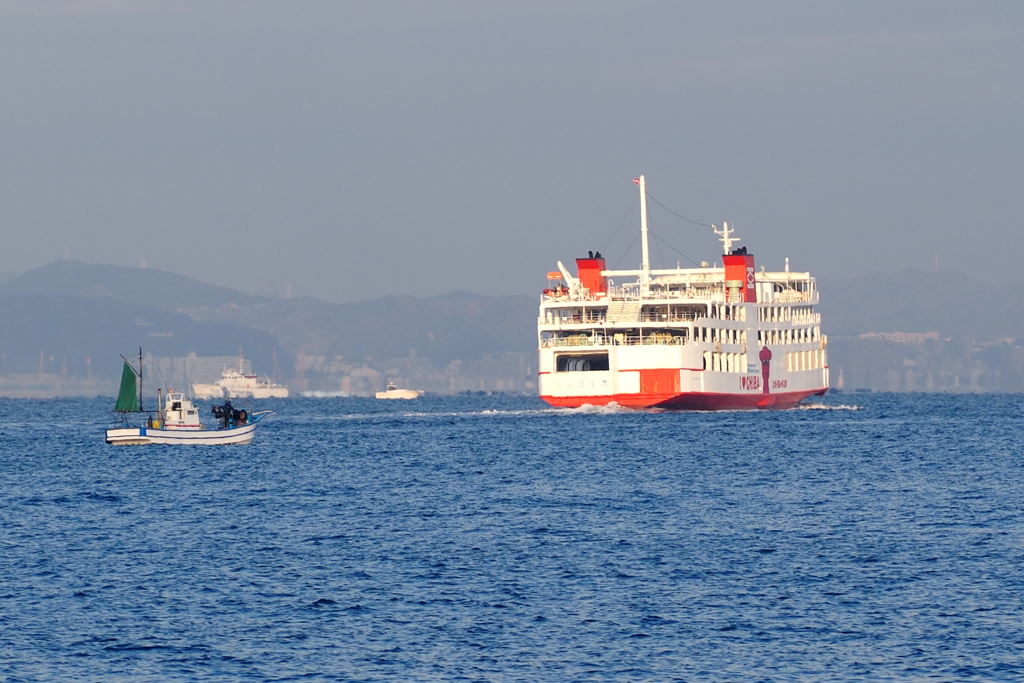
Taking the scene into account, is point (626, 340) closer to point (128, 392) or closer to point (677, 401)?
point (677, 401)

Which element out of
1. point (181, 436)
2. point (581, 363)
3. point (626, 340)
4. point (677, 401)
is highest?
point (626, 340)

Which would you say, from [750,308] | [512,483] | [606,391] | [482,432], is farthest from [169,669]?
[750,308]

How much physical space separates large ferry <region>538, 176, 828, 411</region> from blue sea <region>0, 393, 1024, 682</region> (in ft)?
103

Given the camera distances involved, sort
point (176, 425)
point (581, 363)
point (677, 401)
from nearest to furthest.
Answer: point (176, 425), point (677, 401), point (581, 363)

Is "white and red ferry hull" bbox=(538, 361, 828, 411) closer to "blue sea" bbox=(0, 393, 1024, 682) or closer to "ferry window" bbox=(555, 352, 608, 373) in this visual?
"ferry window" bbox=(555, 352, 608, 373)

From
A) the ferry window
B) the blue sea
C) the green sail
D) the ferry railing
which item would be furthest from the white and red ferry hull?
the green sail

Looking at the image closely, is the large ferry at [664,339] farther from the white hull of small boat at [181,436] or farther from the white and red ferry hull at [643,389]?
the white hull of small boat at [181,436]

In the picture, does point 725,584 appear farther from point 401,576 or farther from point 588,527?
point 588,527

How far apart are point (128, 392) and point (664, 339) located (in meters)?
39.3

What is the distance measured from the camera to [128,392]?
84062mm

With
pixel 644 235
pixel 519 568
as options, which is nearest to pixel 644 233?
pixel 644 235

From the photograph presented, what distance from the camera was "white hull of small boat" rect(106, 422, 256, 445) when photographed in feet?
273

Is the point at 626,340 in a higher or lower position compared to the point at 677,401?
higher

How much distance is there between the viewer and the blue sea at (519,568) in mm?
29906
